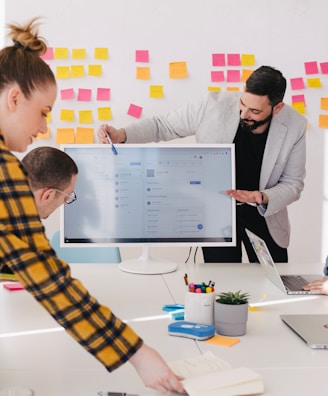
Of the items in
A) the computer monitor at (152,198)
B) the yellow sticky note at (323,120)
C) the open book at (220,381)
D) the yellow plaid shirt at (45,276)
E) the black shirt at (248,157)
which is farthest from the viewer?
the yellow sticky note at (323,120)

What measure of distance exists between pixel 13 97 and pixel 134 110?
2.54 m

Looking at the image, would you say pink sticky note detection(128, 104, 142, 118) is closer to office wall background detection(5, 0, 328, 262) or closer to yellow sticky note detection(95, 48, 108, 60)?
office wall background detection(5, 0, 328, 262)

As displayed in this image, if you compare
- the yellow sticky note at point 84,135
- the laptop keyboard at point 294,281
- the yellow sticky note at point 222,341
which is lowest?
the laptop keyboard at point 294,281

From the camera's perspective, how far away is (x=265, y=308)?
1.94 m

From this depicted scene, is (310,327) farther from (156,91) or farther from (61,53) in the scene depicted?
(61,53)

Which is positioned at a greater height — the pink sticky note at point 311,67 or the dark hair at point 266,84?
the pink sticky note at point 311,67

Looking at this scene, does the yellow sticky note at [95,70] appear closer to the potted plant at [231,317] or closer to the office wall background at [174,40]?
the office wall background at [174,40]

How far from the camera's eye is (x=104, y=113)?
3.74 metres

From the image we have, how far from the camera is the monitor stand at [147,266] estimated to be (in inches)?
94.5

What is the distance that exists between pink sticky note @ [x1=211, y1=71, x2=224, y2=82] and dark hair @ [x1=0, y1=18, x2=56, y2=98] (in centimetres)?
253

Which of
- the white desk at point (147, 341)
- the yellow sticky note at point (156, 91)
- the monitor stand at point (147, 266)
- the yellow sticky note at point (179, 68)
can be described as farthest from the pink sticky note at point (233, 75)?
the white desk at point (147, 341)

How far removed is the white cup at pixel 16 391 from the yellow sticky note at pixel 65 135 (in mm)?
2578

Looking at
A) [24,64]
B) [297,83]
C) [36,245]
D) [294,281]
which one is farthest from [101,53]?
[36,245]

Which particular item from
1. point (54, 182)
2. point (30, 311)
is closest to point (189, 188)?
point (54, 182)
